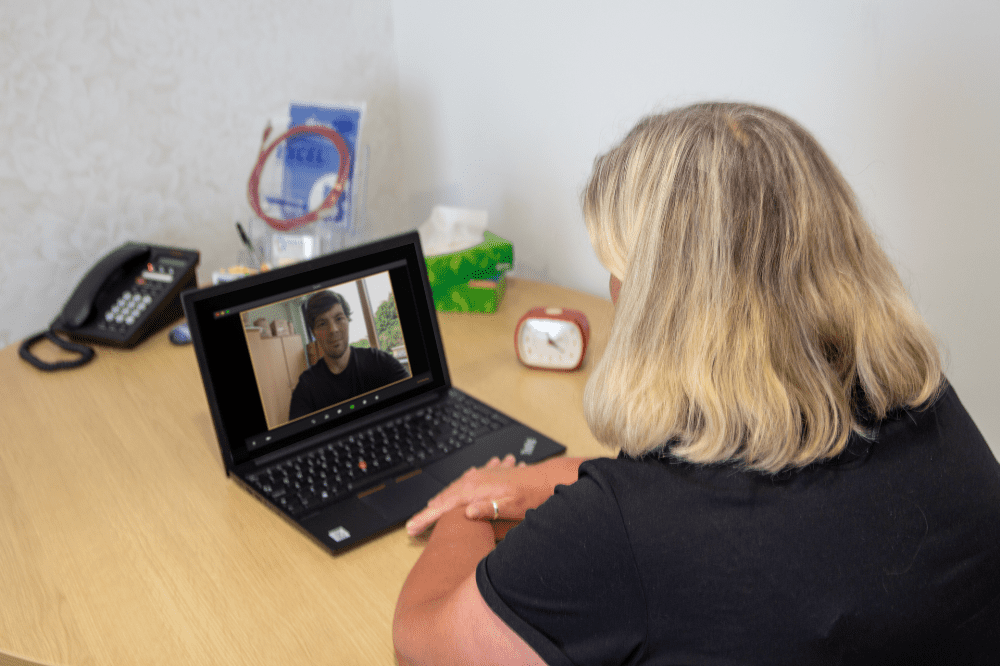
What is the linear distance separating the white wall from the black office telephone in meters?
0.75

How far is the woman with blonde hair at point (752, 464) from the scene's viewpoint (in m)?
0.58

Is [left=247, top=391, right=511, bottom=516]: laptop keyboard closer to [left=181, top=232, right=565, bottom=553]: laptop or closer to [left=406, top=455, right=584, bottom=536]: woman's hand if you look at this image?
[left=181, top=232, right=565, bottom=553]: laptop

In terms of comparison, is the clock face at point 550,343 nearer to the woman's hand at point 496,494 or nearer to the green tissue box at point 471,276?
the green tissue box at point 471,276

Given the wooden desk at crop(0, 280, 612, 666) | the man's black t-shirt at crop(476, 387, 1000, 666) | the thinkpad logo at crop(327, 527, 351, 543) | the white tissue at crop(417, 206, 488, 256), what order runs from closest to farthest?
the man's black t-shirt at crop(476, 387, 1000, 666) → the wooden desk at crop(0, 280, 612, 666) → the thinkpad logo at crop(327, 527, 351, 543) → the white tissue at crop(417, 206, 488, 256)

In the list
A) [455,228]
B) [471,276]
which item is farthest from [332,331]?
[455,228]

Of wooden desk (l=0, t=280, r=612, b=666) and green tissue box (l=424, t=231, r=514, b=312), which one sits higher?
green tissue box (l=424, t=231, r=514, b=312)

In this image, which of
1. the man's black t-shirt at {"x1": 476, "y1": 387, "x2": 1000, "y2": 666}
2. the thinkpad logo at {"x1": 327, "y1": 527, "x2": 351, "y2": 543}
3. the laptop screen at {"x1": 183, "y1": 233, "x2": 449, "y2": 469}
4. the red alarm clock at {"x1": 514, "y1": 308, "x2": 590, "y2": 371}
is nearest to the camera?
the man's black t-shirt at {"x1": 476, "y1": 387, "x2": 1000, "y2": 666}

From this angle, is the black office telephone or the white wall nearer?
the white wall

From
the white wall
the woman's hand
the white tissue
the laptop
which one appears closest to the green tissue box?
the white tissue

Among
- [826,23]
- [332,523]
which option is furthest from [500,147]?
[332,523]

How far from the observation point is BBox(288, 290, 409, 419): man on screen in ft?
3.52

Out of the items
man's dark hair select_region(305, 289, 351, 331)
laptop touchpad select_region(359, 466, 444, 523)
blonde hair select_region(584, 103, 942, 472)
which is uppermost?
blonde hair select_region(584, 103, 942, 472)

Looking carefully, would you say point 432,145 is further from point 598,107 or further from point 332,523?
point 332,523

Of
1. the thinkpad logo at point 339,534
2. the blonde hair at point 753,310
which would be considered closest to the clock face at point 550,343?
the thinkpad logo at point 339,534
